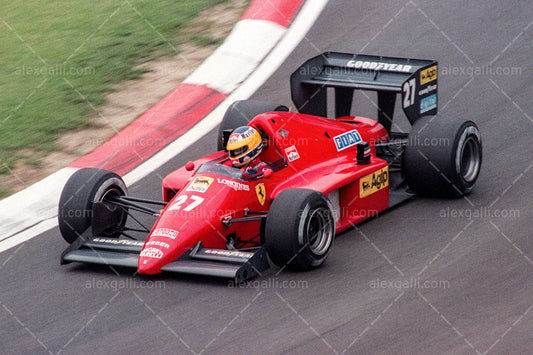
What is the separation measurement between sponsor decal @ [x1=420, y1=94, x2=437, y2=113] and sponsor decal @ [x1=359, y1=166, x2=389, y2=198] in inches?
43.0

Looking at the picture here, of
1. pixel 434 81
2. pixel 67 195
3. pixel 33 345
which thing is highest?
pixel 434 81

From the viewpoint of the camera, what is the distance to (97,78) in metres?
11.7

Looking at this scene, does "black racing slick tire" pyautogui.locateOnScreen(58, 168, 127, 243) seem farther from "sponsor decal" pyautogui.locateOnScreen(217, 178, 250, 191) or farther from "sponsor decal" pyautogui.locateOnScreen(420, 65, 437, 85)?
"sponsor decal" pyautogui.locateOnScreen(420, 65, 437, 85)

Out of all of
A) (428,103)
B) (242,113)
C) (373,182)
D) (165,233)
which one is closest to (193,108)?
(242,113)

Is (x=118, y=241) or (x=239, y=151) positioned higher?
(x=239, y=151)

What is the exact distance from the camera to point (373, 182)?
27.5 ft

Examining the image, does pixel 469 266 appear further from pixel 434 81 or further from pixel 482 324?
pixel 434 81

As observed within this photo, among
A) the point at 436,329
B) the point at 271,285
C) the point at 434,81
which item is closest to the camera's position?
the point at 436,329

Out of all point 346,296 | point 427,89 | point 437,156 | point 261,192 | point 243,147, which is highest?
point 427,89

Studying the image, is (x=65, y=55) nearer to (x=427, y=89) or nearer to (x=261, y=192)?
(x=427, y=89)

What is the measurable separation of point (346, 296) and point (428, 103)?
10.6 ft

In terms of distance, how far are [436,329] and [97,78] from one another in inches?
268

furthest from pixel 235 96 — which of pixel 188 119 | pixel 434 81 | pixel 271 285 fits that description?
pixel 271 285

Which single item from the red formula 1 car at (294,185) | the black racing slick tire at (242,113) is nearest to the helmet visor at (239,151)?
the red formula 1 car at (294,185)
